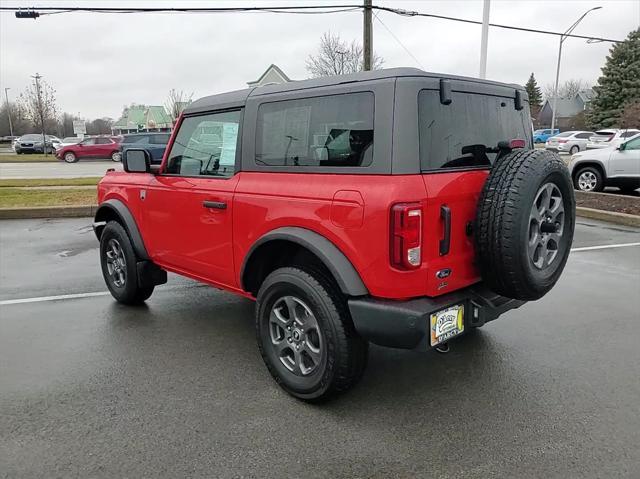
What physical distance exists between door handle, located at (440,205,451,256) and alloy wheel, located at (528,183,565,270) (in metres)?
0.47

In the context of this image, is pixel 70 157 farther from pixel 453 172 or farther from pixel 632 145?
pixel 453 172

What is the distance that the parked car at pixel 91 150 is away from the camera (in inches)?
1072

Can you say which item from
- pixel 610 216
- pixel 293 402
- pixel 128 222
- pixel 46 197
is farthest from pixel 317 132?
pixel 46 197

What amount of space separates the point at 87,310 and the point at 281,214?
276 centimetres

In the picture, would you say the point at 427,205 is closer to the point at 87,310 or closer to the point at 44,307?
the point at 87,310

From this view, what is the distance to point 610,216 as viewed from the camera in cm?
962

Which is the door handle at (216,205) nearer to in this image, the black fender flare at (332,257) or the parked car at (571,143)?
the black fender flare at (332,257)

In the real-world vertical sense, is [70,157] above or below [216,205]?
below

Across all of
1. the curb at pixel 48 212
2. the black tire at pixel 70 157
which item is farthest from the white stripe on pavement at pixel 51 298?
the black tire at pixel 70 157

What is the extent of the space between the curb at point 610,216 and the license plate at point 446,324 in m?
7.89

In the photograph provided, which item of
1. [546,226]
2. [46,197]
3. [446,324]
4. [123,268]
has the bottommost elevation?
[46,197]

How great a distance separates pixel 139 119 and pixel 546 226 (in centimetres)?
9246

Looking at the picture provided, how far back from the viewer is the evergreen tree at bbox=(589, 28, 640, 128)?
44.0m

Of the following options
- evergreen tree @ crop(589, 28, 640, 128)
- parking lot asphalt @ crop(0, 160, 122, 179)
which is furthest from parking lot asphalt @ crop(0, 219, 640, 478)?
evergreen tree @ crop(589, 28, 640, 128)
